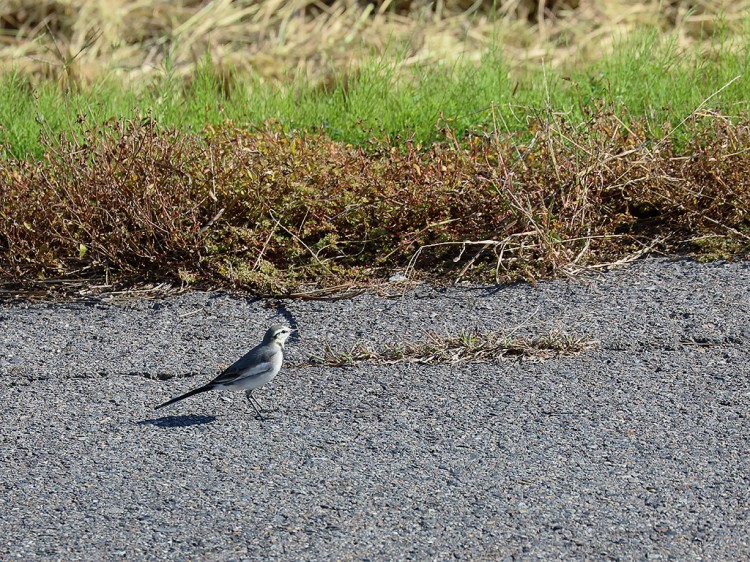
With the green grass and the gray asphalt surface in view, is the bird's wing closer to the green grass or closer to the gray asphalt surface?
the gray asphalt surface

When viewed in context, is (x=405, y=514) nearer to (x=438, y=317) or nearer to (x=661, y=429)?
(x=661, y=429)

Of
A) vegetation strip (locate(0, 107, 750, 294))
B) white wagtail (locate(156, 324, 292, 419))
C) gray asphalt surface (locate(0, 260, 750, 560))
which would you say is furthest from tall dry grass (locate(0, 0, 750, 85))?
white wagtail (locate(156, 324, 292, 419))

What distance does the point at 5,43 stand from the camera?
38.4ft

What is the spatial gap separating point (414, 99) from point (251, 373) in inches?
154

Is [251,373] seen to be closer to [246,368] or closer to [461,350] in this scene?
[246,368]

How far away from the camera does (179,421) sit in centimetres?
482

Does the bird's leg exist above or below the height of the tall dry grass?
below

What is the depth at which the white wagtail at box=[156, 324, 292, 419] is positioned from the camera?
4.75 m

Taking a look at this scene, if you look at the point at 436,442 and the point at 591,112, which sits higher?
the point at 591,112

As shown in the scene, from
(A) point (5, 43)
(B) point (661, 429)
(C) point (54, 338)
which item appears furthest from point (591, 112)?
(A) point (5, 43)

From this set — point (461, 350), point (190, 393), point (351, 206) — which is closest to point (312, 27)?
point (351, 206)

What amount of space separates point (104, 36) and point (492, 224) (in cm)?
650

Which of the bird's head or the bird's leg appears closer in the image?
the bird's leg

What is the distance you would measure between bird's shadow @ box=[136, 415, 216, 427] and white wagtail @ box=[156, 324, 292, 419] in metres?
0.07
